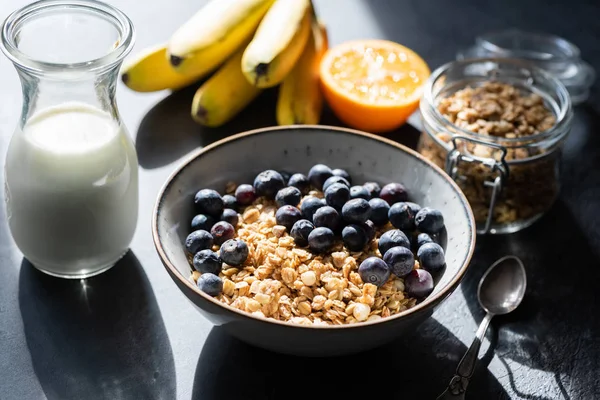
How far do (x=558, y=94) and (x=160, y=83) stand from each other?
0.67 metres

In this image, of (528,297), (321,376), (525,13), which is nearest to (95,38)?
(321,376)

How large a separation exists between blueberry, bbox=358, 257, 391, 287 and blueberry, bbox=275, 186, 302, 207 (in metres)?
0.15

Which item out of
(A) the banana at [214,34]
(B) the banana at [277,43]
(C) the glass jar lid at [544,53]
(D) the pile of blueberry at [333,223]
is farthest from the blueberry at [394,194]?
(C) the glass jar lid at [544,53]

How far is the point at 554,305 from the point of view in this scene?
1038mm

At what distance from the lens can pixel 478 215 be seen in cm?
113

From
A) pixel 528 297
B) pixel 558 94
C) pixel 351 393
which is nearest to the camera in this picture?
pixel 351 393

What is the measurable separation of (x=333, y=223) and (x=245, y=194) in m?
0.14

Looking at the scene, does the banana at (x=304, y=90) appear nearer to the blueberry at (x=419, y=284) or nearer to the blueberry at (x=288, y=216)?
the blueberry at (x=288, y=216)

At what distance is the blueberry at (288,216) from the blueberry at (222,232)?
0.20ft

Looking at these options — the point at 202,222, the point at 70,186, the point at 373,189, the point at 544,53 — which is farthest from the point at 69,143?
the point at 544,53

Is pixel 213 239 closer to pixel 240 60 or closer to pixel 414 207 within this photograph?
pixel 414 207

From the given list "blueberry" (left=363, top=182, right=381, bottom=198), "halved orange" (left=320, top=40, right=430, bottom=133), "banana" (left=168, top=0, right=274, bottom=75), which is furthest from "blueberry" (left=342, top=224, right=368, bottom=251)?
"banana" (left=168, top=0, right=274, bottom=75)

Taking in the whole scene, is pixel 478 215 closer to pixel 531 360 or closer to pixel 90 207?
pixel 531 360

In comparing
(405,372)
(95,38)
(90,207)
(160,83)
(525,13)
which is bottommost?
(525,13)
